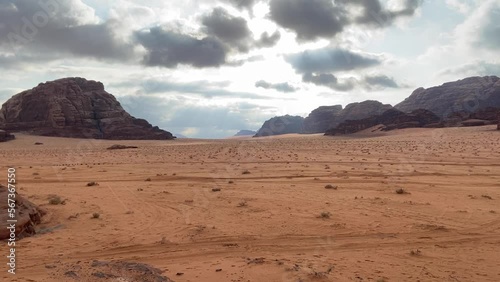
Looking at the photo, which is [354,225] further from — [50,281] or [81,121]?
[81,121]

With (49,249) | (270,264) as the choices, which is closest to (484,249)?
(270,264)

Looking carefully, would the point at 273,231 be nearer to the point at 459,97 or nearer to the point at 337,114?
the point at 459,97

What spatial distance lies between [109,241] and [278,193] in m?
7.00

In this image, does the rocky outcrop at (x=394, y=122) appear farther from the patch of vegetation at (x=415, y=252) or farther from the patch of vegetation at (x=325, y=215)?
the patch of vegetation at (x=415, y=252)

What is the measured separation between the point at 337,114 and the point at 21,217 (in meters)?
145

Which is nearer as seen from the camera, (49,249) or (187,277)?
(187,277)

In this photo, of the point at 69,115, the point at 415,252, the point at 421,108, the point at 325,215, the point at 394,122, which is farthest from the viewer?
the point at 421,108

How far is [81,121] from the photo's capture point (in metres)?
88.0

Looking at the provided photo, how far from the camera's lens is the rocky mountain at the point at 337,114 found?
13162 cm

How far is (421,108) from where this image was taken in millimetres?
106688

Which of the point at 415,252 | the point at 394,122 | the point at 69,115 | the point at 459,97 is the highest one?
the point at 459,97

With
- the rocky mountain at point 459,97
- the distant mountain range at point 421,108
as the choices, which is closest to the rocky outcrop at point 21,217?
the distant mountain range at point 421,108

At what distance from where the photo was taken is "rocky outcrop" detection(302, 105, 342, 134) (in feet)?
489

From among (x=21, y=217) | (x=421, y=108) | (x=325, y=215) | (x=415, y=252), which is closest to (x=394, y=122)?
(x=421, y=108)
